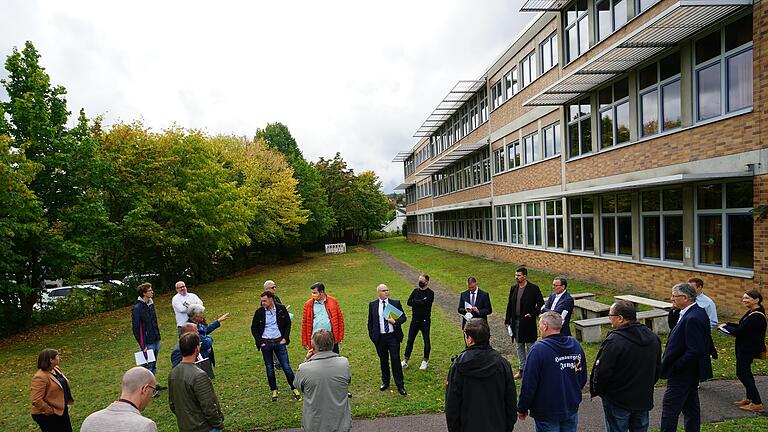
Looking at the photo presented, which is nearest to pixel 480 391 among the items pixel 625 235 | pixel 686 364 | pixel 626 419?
pixel 626 419

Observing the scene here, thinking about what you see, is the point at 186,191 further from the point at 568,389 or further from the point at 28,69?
the point at 568,389

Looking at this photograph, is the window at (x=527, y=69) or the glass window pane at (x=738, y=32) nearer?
the glass window pane at (x=738, y=32)

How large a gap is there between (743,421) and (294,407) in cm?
588

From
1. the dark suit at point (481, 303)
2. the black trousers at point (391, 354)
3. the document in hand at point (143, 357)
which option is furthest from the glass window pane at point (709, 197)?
the document in hand at point (143, 357)

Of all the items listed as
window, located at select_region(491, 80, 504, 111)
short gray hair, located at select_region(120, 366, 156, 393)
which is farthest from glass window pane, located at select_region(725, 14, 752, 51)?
window, located at select_region(491, 80, 504, 111)

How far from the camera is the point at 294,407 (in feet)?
22.6

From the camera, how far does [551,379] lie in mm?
4105

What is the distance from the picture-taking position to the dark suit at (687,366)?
472 cm

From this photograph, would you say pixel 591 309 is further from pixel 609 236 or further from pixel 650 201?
pixel 609 236

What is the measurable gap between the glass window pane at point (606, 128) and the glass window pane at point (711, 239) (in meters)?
4.80

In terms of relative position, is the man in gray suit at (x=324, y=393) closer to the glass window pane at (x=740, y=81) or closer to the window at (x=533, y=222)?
the glass window pane at (x=740, y=81)

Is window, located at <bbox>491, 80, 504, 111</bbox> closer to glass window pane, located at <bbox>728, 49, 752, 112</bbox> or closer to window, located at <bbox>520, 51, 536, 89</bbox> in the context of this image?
window, located at <bbox>520, 51, 536, 89</bbox>

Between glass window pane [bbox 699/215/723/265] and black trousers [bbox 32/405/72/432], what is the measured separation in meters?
13.4

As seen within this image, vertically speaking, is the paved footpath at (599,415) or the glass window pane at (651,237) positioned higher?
the glass window pane at (651,237)
